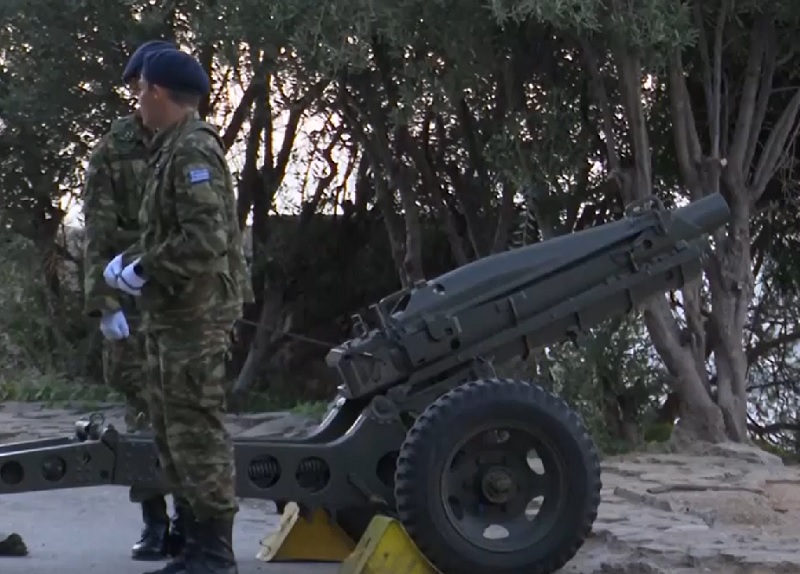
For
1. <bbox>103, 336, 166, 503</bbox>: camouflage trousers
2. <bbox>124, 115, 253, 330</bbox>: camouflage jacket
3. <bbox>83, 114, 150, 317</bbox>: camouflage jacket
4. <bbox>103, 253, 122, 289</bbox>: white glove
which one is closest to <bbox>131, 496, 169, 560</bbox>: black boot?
<bbox>103, 336, 166, 503</bbox>: camouflage trousers

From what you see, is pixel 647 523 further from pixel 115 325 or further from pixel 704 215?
pixel 115 325

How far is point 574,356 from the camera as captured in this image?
9453mm

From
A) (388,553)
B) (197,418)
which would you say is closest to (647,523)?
(388,553)

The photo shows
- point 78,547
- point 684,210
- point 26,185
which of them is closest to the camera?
point 684,210

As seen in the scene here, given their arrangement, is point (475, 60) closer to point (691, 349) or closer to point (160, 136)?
point (691, 349)

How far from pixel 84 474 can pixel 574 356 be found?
15.6ft

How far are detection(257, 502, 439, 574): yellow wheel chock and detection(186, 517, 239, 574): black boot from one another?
0.44 m

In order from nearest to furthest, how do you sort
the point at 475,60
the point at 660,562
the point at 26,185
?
the point at 660,562 < the point at 475,60 < the point at 26,185

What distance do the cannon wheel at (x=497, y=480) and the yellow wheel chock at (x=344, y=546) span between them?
6 centimetres

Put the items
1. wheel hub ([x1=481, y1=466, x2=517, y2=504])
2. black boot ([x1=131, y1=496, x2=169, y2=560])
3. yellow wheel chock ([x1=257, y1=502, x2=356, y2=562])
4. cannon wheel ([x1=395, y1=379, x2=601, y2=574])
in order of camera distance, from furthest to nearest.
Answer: black boot ([x1=131, y1=496, x2=169, y2=560]) → yellow wheel chock ([x1=257, y1=502, x2=356, y2=562]) → wheel hub ([x1=481, y1=466, x2=517, y2=504]) → cannon wheel ([x1=395, y1=379, x2=601, y2=574])

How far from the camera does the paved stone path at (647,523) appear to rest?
5.61m

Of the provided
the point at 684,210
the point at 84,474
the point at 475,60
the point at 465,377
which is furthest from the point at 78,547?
the point at 475,60

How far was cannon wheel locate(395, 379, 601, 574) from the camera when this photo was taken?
512 cm

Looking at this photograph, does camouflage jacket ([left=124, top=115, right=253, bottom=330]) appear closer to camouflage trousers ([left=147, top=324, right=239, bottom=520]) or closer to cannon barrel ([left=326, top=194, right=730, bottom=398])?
camouflage trousers ([left=147, top=324, right=239, bottom=520])
